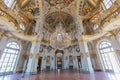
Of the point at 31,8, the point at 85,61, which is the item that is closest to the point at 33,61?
the point at 85,61

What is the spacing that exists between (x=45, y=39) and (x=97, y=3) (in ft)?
40.2

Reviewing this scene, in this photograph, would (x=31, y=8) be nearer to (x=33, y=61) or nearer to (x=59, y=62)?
(x=33, y=61)

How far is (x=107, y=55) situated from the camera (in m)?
11.7

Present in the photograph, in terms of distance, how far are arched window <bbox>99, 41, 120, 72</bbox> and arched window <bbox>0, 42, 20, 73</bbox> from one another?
14.7 metres

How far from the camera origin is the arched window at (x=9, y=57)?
393 inches

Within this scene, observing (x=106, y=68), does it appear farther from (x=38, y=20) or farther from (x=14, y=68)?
(x=14, y=68)

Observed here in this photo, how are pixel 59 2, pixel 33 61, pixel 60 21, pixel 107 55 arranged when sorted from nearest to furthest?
1. pixel 33 61
2. pixel 107 55
3. pixel 59 2
4. pixel 60 21

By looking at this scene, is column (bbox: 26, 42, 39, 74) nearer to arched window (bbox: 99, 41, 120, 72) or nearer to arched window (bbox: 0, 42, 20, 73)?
arched window (bbox: 0, 42, 20, 73)

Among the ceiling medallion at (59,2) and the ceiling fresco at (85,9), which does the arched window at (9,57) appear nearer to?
the ceiling medallion at (59,2)

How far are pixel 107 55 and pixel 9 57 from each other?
15.8 metres

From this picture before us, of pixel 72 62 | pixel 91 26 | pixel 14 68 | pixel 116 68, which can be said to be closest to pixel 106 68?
pixel 116 68

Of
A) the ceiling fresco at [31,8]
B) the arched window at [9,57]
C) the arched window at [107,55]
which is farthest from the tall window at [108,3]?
the arched window at [9,57]

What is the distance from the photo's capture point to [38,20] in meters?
12.0

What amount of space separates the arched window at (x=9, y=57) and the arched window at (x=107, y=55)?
14.7 m
